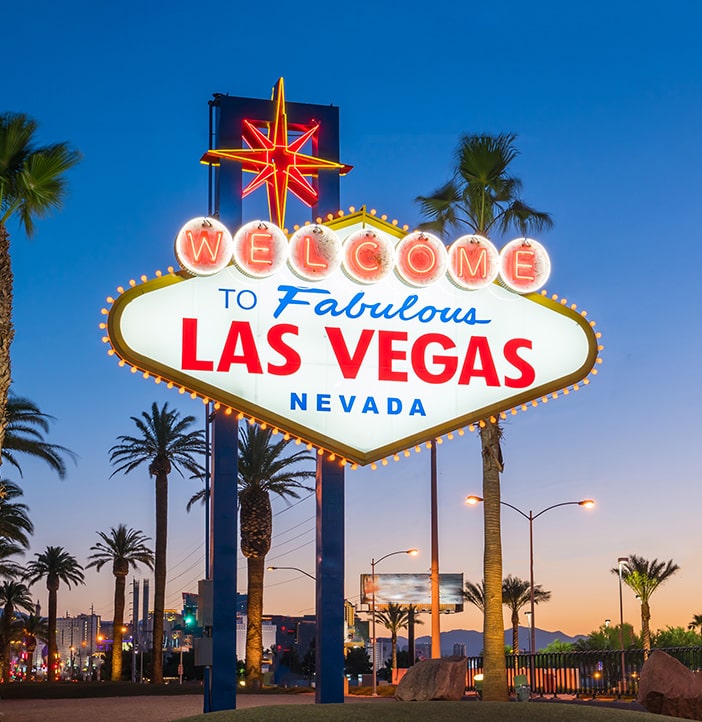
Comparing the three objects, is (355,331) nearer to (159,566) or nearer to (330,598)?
(330,598)

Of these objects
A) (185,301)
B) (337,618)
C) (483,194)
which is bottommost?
(337,618)

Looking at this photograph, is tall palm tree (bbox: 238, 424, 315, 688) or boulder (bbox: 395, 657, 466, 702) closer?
boulder (bbox: 395, 657, 466, 702)

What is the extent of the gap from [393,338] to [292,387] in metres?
2.11

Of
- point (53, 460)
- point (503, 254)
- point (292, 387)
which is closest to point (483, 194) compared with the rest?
point (503, 254)

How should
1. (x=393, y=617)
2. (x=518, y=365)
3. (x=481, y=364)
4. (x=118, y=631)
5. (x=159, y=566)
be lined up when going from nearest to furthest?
(x=481, y=364), (x=518, y=365), (x=159, y=566), (x=118, y=631), (x=393, y=617)

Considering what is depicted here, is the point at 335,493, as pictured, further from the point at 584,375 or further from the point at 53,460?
the point at 53,460

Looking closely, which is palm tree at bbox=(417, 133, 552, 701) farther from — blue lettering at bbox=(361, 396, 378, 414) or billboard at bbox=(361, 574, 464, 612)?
billboard at bbox=(361, 574, 464, 612)

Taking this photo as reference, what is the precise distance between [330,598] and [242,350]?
438cm

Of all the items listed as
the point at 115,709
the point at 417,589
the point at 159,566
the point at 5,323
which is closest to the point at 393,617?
the point at 417,589

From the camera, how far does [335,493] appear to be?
1873 cm

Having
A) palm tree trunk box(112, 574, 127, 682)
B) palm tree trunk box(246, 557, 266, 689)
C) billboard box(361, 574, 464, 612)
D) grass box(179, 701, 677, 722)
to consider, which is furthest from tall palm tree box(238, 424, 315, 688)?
billboard box(361, 574, 464, 612)

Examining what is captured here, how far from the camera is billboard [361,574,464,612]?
104062 mm

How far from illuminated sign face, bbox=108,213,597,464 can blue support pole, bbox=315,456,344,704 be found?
969 millimetres

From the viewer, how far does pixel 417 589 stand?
347 feet
